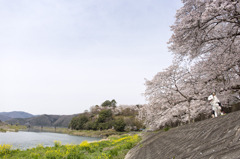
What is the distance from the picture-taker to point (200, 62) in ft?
34.7

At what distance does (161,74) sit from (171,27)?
17.8 ft

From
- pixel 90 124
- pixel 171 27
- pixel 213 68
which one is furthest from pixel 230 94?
pixel 90 124

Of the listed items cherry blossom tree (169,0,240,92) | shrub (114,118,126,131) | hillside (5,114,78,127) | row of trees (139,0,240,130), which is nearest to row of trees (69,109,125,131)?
shrub (114,118,126,131)

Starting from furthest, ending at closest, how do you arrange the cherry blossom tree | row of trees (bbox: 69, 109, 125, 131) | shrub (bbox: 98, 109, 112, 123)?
shrub (bbox: 98, 109, 112, 123)
row of trees (bbox: 69, 109, 125, 131)
the cherry blossom tree

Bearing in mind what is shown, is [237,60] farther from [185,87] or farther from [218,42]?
[185,87]

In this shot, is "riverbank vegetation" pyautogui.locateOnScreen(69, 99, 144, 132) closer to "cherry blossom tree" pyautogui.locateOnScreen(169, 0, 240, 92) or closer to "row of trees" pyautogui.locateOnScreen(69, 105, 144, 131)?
"row of trees" pyautogui.locateOnScreen(69, 105, 144, 131)

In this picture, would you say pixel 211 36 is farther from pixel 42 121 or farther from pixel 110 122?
pixel 42 121

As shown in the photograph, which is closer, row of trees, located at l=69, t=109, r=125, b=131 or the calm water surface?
the calm water surface

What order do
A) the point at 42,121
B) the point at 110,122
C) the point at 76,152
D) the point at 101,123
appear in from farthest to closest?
the point at 42,121 → the point at 101,123 → the point at 110,122 → the point at 76,152

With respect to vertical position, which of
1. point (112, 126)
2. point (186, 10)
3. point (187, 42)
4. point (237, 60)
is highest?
point (186, 10)

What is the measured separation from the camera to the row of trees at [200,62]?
6.61 m

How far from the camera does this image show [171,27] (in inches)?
307

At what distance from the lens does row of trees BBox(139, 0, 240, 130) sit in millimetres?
6606

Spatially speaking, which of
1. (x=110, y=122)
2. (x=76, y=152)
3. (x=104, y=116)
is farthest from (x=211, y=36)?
(x=104, y=116)
